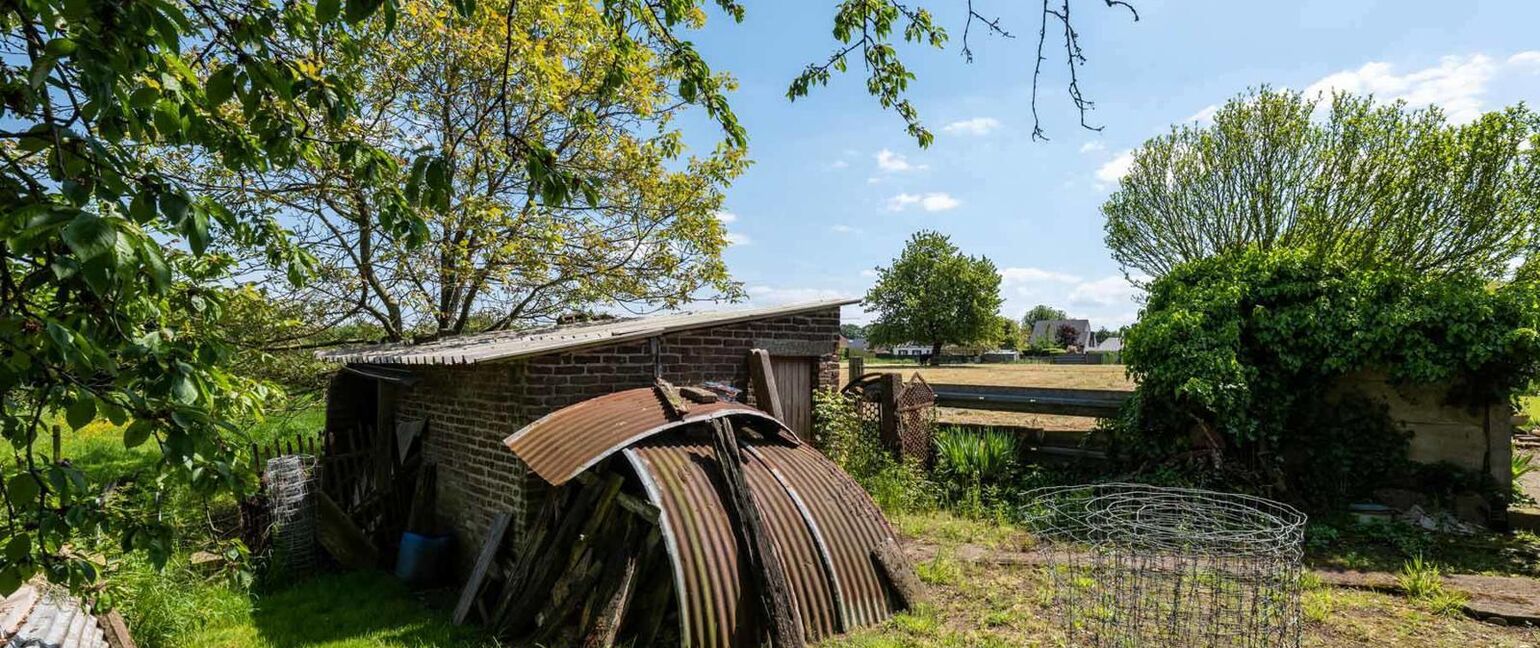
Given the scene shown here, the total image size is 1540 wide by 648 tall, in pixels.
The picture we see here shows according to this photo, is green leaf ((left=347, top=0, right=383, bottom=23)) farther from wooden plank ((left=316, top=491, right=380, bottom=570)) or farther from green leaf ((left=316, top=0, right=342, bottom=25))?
wooden plank ((left=316, top=491, right=380, bottom=570))

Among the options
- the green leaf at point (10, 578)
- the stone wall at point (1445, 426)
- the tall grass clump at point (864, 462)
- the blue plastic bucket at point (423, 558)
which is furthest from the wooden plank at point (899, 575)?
the stone wall at point (1445, 426)

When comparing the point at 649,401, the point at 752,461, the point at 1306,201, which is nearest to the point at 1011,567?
the point at 752,461

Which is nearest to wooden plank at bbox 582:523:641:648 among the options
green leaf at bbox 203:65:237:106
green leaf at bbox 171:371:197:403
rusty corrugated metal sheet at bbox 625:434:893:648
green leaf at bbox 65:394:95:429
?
rusty corrugated metal sheet at bbox 625:434:893:648

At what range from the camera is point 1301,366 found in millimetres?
8508

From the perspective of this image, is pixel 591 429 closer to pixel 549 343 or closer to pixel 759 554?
pixel 549 343

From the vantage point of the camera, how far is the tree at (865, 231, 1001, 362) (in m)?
45.4

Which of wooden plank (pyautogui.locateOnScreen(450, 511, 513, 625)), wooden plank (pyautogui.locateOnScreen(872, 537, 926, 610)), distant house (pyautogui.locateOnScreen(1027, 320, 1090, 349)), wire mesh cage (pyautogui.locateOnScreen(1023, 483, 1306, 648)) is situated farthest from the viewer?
distant house (pyautogui.locateOnScreen(1027, 320, 1090, 349))

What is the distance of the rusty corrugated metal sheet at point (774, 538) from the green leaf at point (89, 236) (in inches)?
156

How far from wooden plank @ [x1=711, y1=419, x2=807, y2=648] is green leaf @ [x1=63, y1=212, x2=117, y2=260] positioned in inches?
169

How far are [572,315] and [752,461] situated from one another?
6.69 meters

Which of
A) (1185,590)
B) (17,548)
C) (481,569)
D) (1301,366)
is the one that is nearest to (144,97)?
(17,548)

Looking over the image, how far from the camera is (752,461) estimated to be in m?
5.95

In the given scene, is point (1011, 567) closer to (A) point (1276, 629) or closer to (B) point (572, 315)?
(A) point (1276, 629)

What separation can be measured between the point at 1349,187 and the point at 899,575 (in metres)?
15.7
